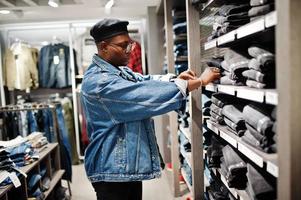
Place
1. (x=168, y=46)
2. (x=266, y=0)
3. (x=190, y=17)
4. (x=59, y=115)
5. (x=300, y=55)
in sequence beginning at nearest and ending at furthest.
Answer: (x=300, y=55)
(x=266, y=0)
(x=190, y=17)
(x=168, y=46)
(x=59, y=115)

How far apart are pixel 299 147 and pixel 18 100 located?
208 inches

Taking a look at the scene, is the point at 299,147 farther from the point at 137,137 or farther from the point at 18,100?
the point at 18,100

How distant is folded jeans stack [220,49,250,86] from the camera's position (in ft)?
5.59

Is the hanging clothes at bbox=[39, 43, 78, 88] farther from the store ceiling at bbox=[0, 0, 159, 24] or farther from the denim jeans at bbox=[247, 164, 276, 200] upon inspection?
the denim jeans at bbox=[247, 164, 276, 200]

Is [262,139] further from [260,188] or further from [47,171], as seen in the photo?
[47,171]

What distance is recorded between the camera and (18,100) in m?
5.47

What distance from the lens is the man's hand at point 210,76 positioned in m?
1.96

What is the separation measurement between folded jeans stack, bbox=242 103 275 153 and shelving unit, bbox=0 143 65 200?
5.44 feet

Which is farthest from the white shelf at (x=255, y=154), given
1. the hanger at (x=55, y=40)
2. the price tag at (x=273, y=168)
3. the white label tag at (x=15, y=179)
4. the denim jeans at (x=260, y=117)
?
the hanger at (x=55, y=40)

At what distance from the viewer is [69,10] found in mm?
5023

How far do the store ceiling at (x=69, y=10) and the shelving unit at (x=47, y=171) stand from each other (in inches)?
83.5

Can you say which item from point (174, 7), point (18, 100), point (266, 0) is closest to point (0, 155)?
point (266, 0)

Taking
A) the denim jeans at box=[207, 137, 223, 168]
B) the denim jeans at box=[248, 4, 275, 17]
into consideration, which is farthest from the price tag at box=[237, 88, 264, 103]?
the denim jeans at box=[207, 137, 223, 168]

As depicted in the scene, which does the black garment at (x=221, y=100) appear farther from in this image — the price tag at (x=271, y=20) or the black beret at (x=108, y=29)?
the price tag at (x=271, y=20)
